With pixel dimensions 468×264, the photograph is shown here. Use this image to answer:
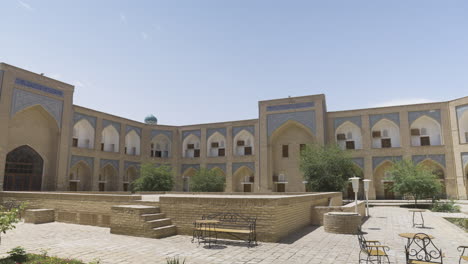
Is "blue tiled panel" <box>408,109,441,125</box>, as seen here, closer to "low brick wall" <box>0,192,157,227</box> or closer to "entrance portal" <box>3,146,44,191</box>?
"low brick wall" <box>0,192,157,227</box>

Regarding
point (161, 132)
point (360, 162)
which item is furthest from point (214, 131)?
point (360, 162)

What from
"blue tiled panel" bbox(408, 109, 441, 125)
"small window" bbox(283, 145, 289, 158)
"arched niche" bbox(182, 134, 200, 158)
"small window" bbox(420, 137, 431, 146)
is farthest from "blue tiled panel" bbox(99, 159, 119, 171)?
"small window" bbox(420, 137, 431, 146)

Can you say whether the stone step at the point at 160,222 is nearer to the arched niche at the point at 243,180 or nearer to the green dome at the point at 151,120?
the arched niche at the point at 243,180

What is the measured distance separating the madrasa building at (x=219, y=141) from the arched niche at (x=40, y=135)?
6cm

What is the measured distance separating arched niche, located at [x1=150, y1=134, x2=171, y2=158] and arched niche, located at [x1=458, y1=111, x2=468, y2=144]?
925 inches

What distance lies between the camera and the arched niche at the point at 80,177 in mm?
24844

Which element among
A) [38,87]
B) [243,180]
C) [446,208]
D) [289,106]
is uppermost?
[289,106]

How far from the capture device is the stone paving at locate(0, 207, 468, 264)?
19.9 ft

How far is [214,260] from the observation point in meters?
5.96

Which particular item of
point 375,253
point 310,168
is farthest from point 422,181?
point 375,253

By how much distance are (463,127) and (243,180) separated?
674 inches

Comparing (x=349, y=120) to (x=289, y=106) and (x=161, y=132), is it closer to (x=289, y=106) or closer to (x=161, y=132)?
(x=289, y=106)

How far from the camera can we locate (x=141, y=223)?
27.7ft

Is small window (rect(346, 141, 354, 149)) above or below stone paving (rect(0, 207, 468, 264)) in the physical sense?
above
